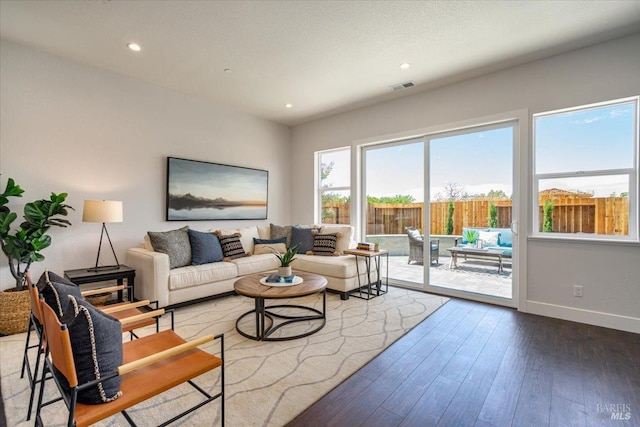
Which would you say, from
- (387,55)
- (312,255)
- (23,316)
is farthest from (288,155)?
(23,316)

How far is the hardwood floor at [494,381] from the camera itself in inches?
68.6

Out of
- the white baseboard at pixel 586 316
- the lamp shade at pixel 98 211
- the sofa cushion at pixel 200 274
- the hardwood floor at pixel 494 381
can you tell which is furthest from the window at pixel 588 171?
the lamp shade at pixel 98 211

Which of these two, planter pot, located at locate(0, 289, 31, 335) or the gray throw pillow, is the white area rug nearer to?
planter pot, located at locate(0, 289, 31, 335)

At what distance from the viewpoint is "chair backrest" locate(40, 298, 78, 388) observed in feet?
3.56

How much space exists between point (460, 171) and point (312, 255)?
245cm

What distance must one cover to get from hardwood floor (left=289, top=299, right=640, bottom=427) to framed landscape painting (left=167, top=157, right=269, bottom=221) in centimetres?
343

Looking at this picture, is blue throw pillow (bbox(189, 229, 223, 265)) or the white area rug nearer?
the white area rug

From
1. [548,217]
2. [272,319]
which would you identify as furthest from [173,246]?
[548,217]

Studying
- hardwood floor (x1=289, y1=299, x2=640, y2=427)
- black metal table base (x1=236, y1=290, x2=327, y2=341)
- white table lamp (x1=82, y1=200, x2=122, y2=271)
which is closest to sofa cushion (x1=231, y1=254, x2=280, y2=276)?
black metal table base (x1=236, y1=290, x2=327, y2=341)

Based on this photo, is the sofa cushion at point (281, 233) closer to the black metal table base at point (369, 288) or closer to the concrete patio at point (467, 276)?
the black metal table base at point (369, 288)

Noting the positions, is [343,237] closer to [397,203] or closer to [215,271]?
[397,203]

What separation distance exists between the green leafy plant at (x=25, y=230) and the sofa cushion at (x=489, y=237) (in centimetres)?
487

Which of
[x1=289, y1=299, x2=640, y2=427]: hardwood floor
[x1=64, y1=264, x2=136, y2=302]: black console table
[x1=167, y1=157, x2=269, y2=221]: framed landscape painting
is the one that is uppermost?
[x1=167, y1=157, x2=269, y2=221]: framed landscape painting

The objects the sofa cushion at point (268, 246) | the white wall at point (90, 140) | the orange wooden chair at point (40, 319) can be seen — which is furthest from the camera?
the sofa cushion at point (268, 246)
